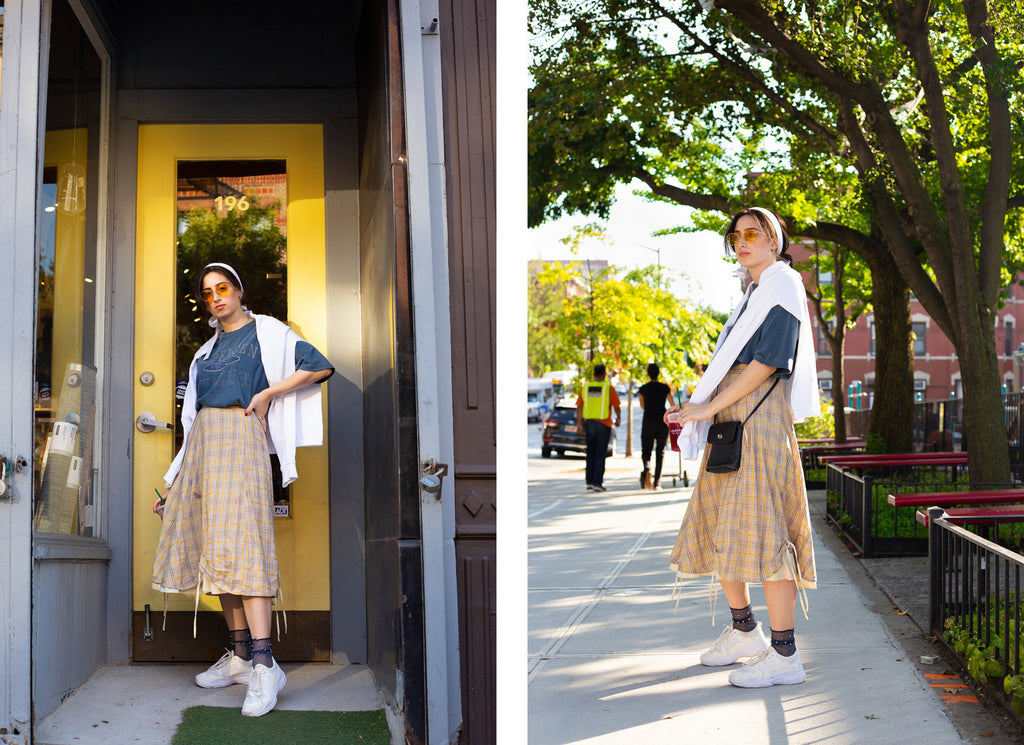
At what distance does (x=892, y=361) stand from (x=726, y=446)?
11.9 meters

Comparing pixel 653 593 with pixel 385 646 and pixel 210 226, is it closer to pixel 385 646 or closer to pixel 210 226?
pixel 385 646

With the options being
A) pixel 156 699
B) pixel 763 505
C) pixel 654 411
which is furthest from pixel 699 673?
pixel 654 411

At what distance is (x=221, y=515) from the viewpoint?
4.32 metres

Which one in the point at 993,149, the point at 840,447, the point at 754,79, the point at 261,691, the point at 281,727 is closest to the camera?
the point at 281,727

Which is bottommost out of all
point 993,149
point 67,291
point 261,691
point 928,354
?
point 261,691

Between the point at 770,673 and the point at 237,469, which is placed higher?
the point at 237,469

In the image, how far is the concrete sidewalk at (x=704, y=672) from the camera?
383 centimetres

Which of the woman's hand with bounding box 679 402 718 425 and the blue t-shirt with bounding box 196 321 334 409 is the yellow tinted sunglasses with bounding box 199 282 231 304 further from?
the woman's hand with bounding box 679 402 718 425

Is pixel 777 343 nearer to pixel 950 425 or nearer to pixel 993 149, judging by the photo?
pixel 993 149

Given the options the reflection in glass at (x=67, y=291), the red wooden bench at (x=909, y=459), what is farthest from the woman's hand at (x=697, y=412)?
the red wooden bench at (x=909, y=459)

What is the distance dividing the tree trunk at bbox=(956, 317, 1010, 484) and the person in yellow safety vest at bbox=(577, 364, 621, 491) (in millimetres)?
5576

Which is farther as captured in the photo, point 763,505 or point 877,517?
point 877,517

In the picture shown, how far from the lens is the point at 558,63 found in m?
13.1

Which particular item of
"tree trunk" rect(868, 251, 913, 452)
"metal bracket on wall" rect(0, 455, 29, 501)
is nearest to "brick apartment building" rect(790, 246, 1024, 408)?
"tree trunk" rect(868, 251, 913, 452)
